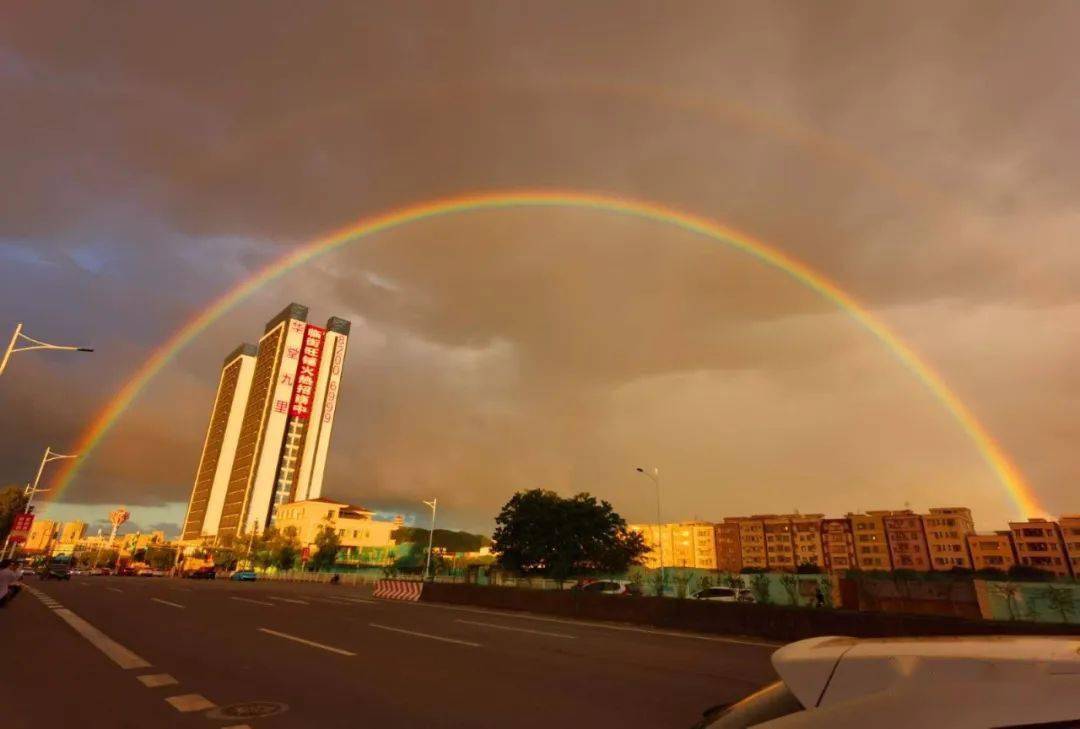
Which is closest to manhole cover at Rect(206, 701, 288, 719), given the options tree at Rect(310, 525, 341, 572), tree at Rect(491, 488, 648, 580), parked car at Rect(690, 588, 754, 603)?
parked car at Rect(690, 588, 754, 603)

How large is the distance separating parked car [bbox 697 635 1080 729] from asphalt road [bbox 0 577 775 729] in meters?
5.53

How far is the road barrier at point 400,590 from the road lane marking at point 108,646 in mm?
20312

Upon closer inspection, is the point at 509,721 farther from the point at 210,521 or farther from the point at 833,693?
the point at 210,521

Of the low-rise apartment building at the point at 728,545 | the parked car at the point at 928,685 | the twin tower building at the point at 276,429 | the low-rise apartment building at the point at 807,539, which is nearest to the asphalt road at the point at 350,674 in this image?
the parked car at the point at 928,685

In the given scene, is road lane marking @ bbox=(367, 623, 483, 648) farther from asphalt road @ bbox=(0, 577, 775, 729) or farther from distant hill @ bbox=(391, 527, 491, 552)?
distant hill @ bbox=(391, 527, 491, 552)

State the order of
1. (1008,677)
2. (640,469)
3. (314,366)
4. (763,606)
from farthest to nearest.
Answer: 1. (314,366)
2. (640,469)
3. (763,606)
4. (1008,677)

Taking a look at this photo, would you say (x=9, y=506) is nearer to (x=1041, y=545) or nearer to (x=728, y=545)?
(x=728, y=545)

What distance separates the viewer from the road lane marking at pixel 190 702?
277 inches

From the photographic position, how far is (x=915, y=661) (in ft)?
6.38

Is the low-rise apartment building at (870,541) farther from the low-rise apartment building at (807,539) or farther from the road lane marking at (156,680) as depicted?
the road lane marking at (156,680)

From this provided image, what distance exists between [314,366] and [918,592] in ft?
512

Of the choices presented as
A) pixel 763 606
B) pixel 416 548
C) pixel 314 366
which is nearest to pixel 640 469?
pixel 763 606

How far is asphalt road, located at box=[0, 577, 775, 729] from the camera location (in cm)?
696

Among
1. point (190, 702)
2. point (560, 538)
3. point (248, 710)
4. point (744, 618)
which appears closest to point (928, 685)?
point (248, 710)
